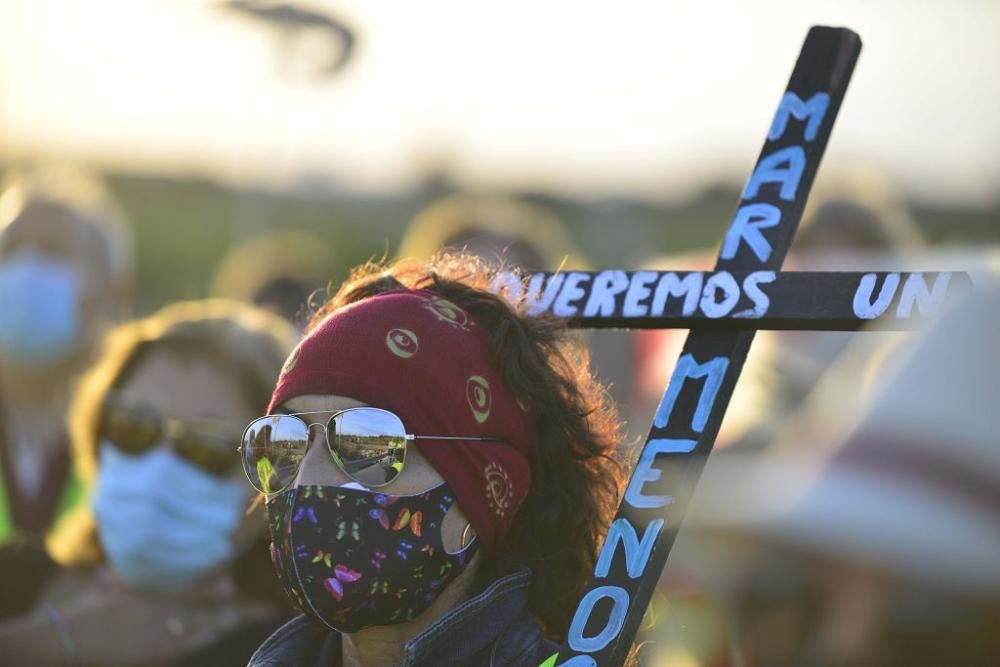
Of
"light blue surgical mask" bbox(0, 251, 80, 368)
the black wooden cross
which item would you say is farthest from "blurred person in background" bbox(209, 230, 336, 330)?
the black wooden cross

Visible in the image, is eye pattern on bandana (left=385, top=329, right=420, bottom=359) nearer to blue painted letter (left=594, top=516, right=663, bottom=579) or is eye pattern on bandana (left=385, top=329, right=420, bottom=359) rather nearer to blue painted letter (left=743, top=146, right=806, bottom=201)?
blue painted letter (left=594, top=516, right=663, bottom=579)

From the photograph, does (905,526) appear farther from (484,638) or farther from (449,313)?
(449,313)

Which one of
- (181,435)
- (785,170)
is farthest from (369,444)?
(181,435)

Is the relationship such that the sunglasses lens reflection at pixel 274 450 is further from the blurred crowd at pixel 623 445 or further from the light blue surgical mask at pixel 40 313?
the light blue surgical mask at pixel 40 313

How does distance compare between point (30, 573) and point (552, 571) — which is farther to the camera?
point (30, 573)

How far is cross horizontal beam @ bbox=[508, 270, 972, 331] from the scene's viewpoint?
2.38m

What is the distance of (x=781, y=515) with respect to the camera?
2688 mm

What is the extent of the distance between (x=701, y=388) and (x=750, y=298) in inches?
6.7

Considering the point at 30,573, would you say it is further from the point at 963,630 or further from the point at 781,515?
the point at 963,630

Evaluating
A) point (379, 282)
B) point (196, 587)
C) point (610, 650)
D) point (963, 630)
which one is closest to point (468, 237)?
point (196, 587)

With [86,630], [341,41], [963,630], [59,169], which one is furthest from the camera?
[341,41]

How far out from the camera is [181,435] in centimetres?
415

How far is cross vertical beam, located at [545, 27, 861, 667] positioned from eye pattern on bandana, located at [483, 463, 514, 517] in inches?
9.6

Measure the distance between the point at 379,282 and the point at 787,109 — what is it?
2.67ft
